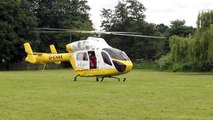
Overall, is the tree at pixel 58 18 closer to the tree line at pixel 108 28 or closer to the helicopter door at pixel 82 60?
the tree line at pixel 108 28

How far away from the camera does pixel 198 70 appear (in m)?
62.6

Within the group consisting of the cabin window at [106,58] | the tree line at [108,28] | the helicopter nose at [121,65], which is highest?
the tree line at [108,28]

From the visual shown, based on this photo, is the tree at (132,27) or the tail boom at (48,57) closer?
the tail boom at (48,57)

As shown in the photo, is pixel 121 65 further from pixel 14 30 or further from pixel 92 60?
pixel 14 30

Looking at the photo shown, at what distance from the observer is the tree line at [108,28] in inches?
1976

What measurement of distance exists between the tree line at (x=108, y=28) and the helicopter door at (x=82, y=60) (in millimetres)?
19000

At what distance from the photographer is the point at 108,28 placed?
106 metres

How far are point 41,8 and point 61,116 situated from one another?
265 ft

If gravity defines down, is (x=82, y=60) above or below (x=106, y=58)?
below

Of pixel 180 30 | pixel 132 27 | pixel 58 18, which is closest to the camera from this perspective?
pixel 180 30

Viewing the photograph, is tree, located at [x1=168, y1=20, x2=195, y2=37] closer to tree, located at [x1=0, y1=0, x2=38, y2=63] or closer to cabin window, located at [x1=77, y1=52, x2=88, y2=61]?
tree, located at [x1=0, y1=0, x2=38, y2=63]

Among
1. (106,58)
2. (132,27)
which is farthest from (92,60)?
(132,27)

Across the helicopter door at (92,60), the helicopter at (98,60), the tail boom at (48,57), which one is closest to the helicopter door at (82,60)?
the helicopter at (98,60)

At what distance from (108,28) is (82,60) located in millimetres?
74531
